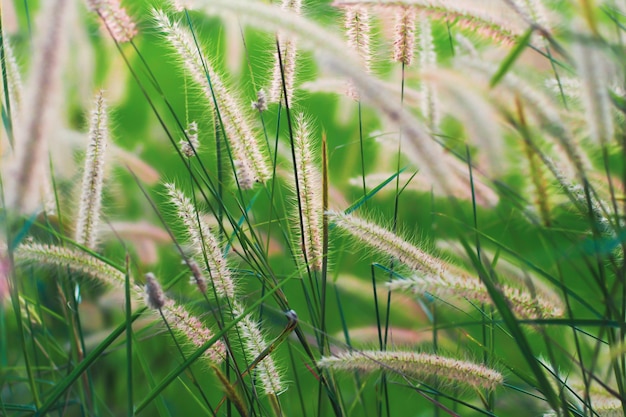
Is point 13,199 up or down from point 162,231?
up

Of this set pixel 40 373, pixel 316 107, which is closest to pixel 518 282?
pixel 40 373

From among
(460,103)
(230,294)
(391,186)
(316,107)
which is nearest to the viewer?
(460,103)

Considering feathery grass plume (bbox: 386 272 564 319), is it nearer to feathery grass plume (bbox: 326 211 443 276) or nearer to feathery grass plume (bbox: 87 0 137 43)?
feathery grass plume (bbox: 326 211 443 276)

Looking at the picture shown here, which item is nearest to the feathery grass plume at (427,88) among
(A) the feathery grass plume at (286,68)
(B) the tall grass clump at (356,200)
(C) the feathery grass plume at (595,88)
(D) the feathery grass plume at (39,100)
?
(B) the tall grass clump at (356,200)

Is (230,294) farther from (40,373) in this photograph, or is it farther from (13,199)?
(40,373)

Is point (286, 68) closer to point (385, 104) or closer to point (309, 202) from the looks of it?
point (309, 202)

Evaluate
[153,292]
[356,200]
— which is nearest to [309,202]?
[356,200]
